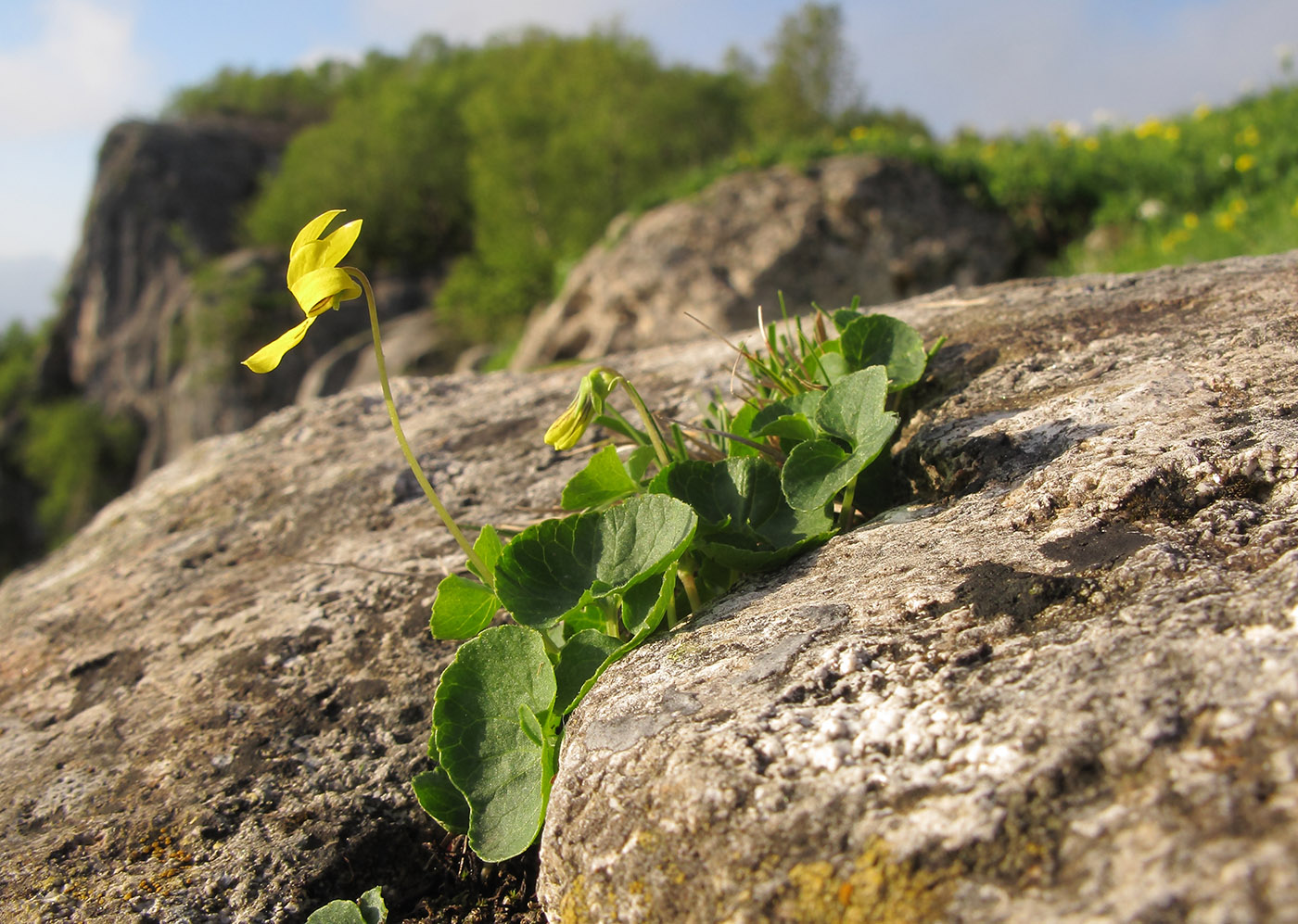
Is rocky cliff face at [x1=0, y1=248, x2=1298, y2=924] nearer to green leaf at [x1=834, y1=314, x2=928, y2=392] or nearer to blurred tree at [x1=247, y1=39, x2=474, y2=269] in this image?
green leaf at [x1=834, y1=314, x2=928, y2=392]

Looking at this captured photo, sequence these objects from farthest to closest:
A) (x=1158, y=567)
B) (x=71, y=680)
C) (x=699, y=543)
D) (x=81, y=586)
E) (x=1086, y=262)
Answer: (x=1086, y=262) → (x=81, y=586) → (x=71, y=680) → (x=699, y=543) → (x=1158, y=567)

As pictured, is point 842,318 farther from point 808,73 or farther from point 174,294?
point 174,294

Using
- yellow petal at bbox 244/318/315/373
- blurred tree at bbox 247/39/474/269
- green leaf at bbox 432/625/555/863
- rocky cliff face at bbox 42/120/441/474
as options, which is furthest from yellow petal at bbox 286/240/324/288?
blurred tree at bbox 247/39/474/269

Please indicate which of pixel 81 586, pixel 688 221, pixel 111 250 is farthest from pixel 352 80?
pixel 81 586

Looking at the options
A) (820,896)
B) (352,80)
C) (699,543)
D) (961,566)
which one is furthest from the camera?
(352,80)

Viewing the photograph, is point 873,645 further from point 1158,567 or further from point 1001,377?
point 1001,377

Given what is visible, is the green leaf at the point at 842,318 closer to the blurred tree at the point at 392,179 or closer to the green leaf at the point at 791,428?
the green leaf at the point at 791,428

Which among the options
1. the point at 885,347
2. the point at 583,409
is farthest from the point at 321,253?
the point at 885,347

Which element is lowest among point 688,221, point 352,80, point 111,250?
point 688,221
